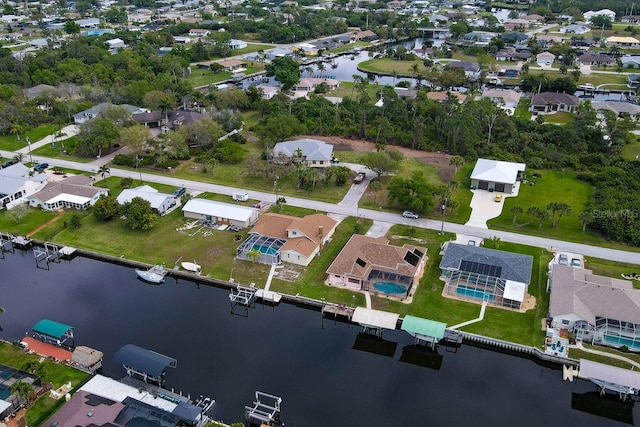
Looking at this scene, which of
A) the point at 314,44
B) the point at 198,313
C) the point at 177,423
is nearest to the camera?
the point at 177,423

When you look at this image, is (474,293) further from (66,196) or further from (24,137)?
(24,137)

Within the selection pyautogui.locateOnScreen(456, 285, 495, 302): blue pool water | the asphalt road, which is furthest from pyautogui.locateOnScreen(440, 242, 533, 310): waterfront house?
the asphalt road

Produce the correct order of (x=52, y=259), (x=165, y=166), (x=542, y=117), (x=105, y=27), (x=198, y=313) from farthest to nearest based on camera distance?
(x=105, y=27) < (x=542, y=117) < (x=165, y=166) < (x=52, y=259) < (x=198, y=313)

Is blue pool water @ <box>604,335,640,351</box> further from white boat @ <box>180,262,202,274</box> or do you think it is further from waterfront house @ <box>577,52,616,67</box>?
waterfront house @ <box>577,52,616,67</box>

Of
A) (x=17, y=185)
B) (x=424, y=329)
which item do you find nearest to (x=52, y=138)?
(x=17, y=185)

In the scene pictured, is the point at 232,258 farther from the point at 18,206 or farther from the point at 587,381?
the point at 587,381

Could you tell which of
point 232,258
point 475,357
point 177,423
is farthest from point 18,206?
point 475,357
